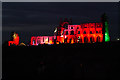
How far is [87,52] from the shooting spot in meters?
20.9

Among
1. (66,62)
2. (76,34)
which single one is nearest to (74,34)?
(76,34)

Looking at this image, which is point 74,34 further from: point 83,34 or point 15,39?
point 15,39

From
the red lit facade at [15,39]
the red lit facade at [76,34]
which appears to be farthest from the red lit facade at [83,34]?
the red lit facade at [15,39]

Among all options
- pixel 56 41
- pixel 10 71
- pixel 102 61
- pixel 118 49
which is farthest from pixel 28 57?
pixel 118 49

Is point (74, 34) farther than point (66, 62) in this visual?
Yes

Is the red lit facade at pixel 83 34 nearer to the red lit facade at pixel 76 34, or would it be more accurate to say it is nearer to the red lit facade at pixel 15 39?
the red lit facade at pixel 76 34

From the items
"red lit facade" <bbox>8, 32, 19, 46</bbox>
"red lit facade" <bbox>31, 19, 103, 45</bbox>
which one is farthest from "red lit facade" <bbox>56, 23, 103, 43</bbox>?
"red lit facade" <bbox>8, 32, 19, 46</bbox>

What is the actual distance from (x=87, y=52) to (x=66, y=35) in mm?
8736

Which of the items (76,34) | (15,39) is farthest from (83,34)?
(15,39)

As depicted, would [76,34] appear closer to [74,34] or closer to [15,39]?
[74,34]

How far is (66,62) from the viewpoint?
20.7 meters

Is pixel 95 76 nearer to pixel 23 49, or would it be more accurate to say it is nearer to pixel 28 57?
pixel 28 57

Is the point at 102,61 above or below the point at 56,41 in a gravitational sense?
below

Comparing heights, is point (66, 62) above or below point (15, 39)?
below
